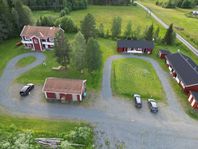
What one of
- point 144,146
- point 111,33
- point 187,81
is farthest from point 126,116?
point 111,33

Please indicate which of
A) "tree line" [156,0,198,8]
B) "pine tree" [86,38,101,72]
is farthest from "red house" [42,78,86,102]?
"tree line" [156,0,198,8]

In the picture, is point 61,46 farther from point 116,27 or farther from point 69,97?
point 116,27

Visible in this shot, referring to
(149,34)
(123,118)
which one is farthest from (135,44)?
(123,118)

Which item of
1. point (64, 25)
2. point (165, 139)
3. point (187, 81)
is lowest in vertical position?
point (165, 139)

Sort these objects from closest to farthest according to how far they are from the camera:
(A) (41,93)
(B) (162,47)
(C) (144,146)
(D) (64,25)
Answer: (C) (144,146), (A) (41,93), (B) (162,47), (D) (64,25)

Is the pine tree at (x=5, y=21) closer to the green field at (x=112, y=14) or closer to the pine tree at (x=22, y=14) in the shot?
the pine tree at (x=22, y=14)

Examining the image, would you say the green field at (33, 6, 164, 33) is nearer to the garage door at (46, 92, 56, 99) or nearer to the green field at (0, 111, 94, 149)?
the garage door at (46, 92, 56, 99)

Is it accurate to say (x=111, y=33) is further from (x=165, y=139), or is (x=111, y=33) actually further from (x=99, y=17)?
(x=165, y=139)
